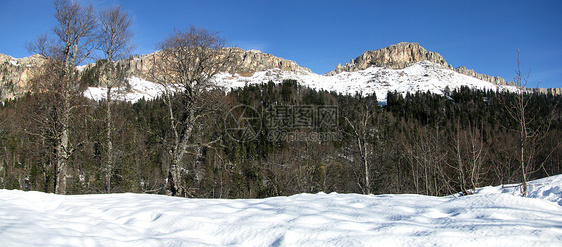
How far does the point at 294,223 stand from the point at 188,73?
737cm

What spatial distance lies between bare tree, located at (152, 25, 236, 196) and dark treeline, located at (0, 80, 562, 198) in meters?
0.35

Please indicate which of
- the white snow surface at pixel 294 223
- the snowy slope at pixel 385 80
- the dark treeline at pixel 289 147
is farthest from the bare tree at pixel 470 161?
the snowy slope at pixel 385 80

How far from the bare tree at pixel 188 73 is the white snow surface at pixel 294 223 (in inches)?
169

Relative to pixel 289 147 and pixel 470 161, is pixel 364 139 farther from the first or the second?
pixel 289 147

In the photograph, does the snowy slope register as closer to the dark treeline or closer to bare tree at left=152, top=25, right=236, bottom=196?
the dark treeline

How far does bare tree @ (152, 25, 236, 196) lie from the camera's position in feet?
29.0

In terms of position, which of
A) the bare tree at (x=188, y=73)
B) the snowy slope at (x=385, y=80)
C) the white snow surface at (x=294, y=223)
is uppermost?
the snowy slope at (x=385, y=80)

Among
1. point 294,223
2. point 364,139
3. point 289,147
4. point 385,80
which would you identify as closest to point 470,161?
point 364,139

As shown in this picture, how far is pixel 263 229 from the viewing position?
307 centimetres

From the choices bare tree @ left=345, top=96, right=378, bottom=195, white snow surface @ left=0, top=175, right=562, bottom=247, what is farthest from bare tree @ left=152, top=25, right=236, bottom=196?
bare tree @ left=345, top=96, right=378, bottom=195

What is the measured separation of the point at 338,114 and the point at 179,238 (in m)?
65.9

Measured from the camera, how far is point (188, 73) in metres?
9.16

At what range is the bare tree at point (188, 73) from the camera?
884 centimetres

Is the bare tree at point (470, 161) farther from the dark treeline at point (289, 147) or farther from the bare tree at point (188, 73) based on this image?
the bare tree at point (188, 73)
